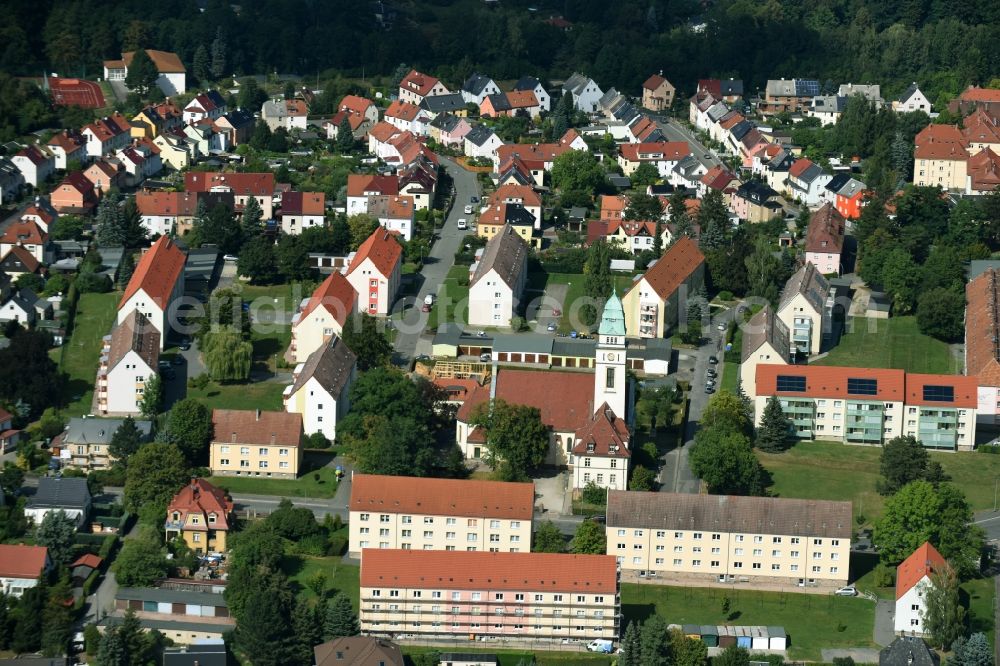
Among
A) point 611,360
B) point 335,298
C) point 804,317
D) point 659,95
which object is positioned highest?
point 659,95

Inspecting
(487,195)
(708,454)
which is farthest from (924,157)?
(708,454)

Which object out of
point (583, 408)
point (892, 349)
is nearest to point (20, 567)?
point (583, 408)

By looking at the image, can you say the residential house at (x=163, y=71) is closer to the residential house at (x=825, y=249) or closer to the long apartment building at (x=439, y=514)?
the residential house at (x=825, y=249)

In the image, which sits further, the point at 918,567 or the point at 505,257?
the point at 505,257

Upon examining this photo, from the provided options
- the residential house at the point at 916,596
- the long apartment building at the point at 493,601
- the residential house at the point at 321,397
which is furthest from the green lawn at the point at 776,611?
the residential house at the point at 321,397

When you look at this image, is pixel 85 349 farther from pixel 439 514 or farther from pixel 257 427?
pixel 439 514

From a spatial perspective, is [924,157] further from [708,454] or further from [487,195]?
[708,454]
